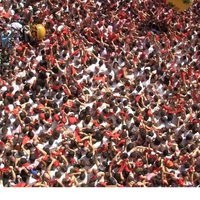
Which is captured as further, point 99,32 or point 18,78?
point 99,32

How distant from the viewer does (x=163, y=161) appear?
13.5 meters

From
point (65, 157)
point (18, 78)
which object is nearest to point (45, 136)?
point (65, 157)

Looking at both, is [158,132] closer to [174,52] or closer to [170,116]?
[170,116]

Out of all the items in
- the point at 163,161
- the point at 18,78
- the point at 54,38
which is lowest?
the point at 163,161

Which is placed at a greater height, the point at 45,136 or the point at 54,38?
the point at 54,38

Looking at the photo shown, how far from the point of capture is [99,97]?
586 inches

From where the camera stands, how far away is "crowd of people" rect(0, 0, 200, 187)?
12.8 meters

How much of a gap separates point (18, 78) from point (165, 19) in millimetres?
7391

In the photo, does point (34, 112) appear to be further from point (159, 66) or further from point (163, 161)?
point (159, 66)

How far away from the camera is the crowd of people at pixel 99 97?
12797 millimetres

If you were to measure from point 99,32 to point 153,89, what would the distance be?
3054mm

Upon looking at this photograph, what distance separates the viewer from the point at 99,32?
17.2 m

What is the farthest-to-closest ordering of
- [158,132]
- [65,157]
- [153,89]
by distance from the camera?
[153,89] < [158,132] < [65,157]

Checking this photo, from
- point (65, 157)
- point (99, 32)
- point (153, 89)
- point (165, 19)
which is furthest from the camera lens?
point (165, 19)
